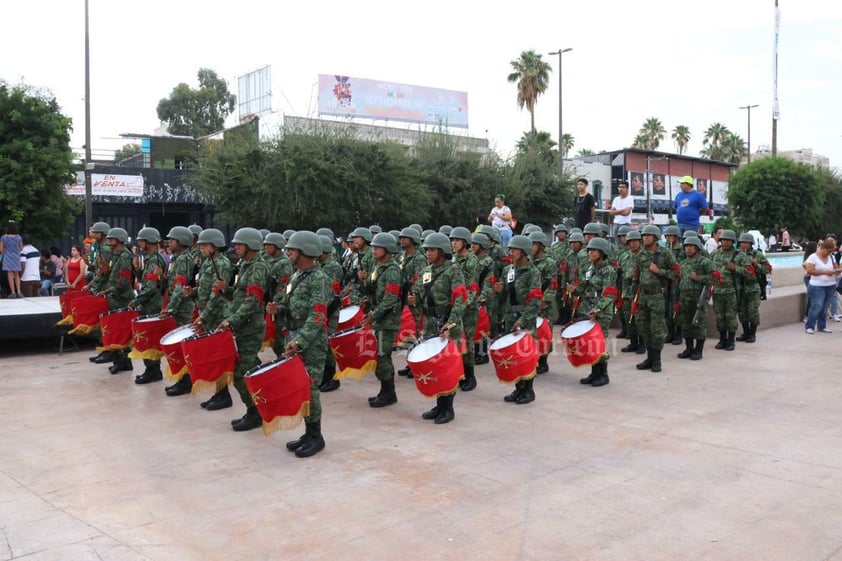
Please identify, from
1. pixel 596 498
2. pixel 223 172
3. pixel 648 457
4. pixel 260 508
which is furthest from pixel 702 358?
pixel 223 172

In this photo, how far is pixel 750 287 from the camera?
12633 mm

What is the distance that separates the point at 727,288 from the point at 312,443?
819cm

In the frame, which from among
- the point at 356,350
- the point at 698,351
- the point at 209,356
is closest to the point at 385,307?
the point at 356,350

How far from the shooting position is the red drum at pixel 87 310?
9984mm

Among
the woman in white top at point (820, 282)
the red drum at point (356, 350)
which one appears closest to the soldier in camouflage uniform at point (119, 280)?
the red drum at point (356, 350)

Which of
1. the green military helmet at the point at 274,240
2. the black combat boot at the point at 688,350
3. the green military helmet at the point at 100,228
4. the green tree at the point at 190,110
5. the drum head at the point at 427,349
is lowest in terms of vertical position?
the black combat boot at the point at 688,350

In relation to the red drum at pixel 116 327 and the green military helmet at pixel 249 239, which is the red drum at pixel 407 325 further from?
the red drum at pixel 116 327

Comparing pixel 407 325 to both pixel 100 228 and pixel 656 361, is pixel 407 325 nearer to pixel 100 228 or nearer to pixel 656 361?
pixel 656 361

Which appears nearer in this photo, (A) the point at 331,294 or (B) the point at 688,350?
(A) the point at 331,294

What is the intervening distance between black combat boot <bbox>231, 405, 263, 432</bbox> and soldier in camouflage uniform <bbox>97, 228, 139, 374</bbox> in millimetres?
3493

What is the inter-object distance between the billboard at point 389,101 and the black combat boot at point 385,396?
3316 centimetres

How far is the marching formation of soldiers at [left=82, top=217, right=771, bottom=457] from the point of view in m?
7.05

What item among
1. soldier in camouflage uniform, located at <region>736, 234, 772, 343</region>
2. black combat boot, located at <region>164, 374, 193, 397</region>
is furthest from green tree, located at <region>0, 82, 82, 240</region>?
soldier in camouflage uniform, located at <region>736, 234, 772, 343</region>

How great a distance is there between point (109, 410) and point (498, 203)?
938 cm
